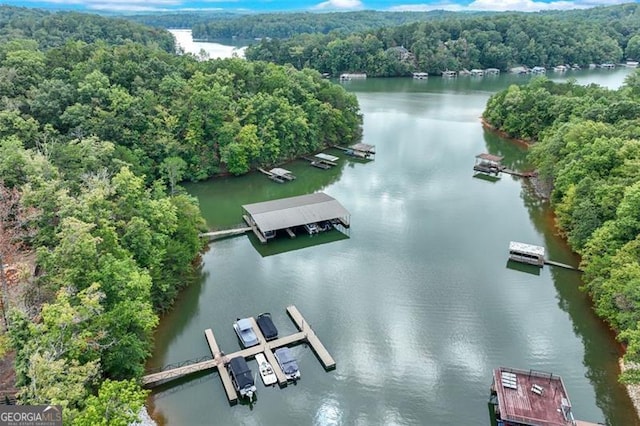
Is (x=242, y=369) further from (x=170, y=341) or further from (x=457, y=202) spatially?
(x=457, y=202)

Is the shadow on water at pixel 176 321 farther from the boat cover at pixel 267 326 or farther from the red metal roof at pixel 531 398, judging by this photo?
the red metal roof at pixel 531 398

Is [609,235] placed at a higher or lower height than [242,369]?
higher

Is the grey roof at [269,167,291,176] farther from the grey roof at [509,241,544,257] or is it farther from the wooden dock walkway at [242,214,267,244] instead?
the grey roof at [509,241,544,257]

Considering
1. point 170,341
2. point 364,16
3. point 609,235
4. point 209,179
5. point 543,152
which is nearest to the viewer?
point 170,341

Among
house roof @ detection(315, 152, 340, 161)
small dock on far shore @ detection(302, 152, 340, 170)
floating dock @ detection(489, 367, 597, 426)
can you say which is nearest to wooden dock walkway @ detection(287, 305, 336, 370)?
floating dock @ detection(489, 367, 597, 426)

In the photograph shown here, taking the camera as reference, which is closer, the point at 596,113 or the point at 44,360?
the point at 44,360

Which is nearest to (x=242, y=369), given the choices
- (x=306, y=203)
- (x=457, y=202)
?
(x=306, y=203)
